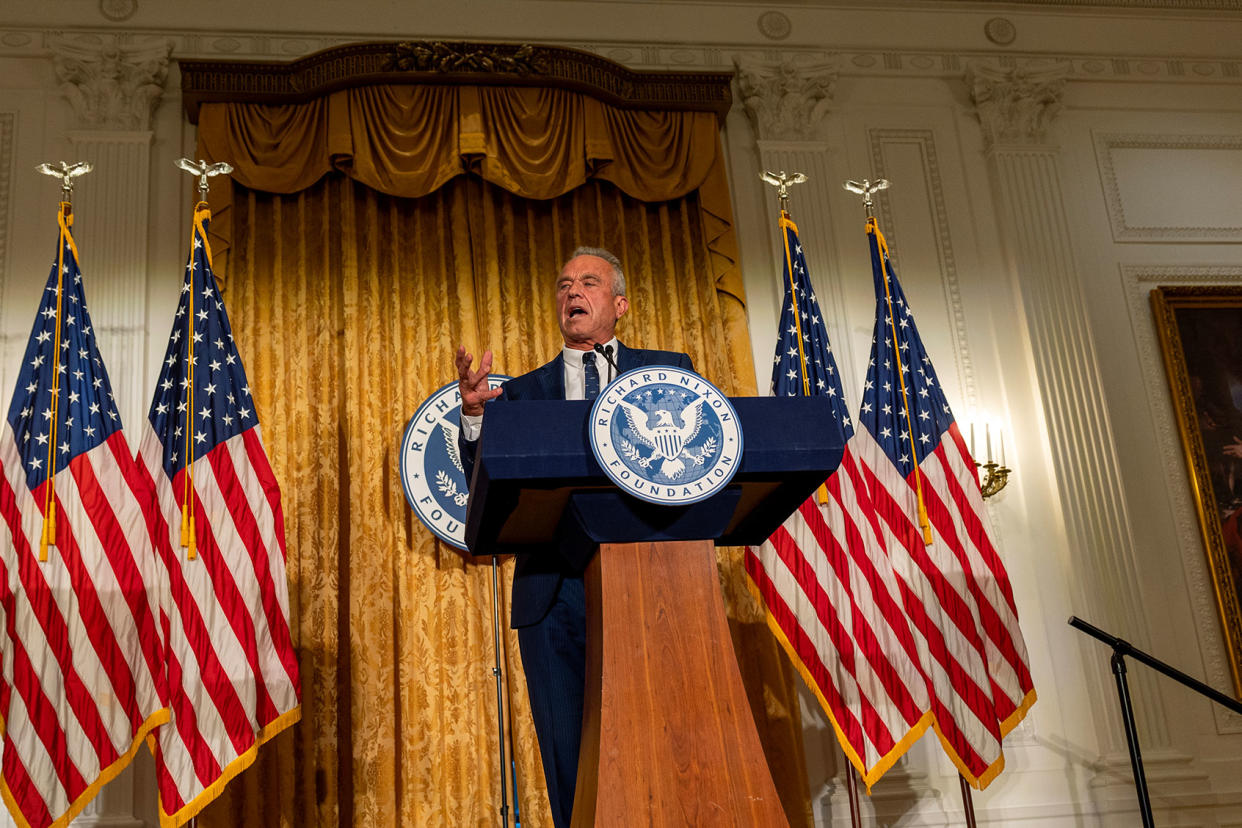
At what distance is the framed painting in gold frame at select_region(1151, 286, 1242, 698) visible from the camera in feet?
19.5

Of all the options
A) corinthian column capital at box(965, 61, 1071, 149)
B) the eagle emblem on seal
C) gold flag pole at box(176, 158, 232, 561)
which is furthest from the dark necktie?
corinthian column capital at box(965, 61, 1071, 149)

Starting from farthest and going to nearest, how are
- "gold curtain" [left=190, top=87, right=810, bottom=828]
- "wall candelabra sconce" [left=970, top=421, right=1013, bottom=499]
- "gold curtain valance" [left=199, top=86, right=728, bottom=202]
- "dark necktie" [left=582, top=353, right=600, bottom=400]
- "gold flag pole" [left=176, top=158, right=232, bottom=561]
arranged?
"gold curtain valance" [left=199, top=86, right=728, bottom=202], "wall candelabra sconce" [left=970, top=421, right=1013, bottom=499], "gold curtain" [left=190, top=87, right=810, bottom=828], "gold flag pole" [left=176, top=158, right=232, bottom=561], "dark necktie" [left=582, top=353, right=600, bottom=400]

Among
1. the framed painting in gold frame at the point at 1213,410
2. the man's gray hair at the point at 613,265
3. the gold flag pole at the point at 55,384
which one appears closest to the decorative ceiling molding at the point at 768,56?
the framed painting in gold frame at the point at 1213,410

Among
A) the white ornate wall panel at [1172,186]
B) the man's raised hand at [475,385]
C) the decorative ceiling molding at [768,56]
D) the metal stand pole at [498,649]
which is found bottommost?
the metal stand pole at [498,649]

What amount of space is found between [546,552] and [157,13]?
4.68 m

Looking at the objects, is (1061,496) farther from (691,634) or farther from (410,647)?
(691,634)

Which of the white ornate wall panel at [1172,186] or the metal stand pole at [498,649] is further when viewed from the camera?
the white ornate wall panel at [1172,186]

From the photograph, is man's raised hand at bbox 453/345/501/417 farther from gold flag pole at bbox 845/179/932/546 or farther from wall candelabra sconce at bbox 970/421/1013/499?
wall candelabra sconce at bbox 970/421/1013/499

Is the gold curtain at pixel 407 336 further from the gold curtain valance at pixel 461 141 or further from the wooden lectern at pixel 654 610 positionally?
the wooden lectern at pixel 654 610

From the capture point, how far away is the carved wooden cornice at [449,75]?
5.95 metres

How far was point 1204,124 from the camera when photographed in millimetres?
6875

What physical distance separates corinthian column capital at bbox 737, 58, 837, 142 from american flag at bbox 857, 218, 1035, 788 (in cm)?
169

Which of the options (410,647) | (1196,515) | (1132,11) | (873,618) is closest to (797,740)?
(873,618)

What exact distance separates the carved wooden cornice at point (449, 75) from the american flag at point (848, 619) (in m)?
2.15
